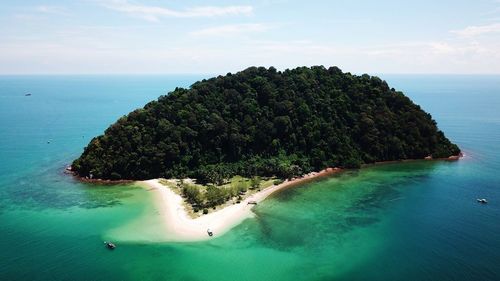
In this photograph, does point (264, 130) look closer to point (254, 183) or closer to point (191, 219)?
point (254, 183)

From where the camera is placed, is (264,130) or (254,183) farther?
(264,130)

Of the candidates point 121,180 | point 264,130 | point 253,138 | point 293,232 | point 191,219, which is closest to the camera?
point 293,232

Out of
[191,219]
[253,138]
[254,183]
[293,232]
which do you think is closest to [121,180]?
[191,219]

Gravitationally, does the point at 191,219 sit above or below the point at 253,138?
below

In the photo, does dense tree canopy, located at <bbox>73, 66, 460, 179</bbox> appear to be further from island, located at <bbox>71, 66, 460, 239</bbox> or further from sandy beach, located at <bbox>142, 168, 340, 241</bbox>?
sandy beach, located at <bbox>142, 168, 340, 241</bbox>

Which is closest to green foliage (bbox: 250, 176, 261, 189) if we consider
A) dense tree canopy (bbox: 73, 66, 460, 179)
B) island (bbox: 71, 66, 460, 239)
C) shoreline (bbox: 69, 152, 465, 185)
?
island (bbox: 71, 66, 460, 239)

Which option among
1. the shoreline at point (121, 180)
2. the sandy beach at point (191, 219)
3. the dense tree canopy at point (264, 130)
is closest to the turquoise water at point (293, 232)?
the sandy beach at point (191, 219)

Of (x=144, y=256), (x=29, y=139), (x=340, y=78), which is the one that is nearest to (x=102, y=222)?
(x=144, y=256)
